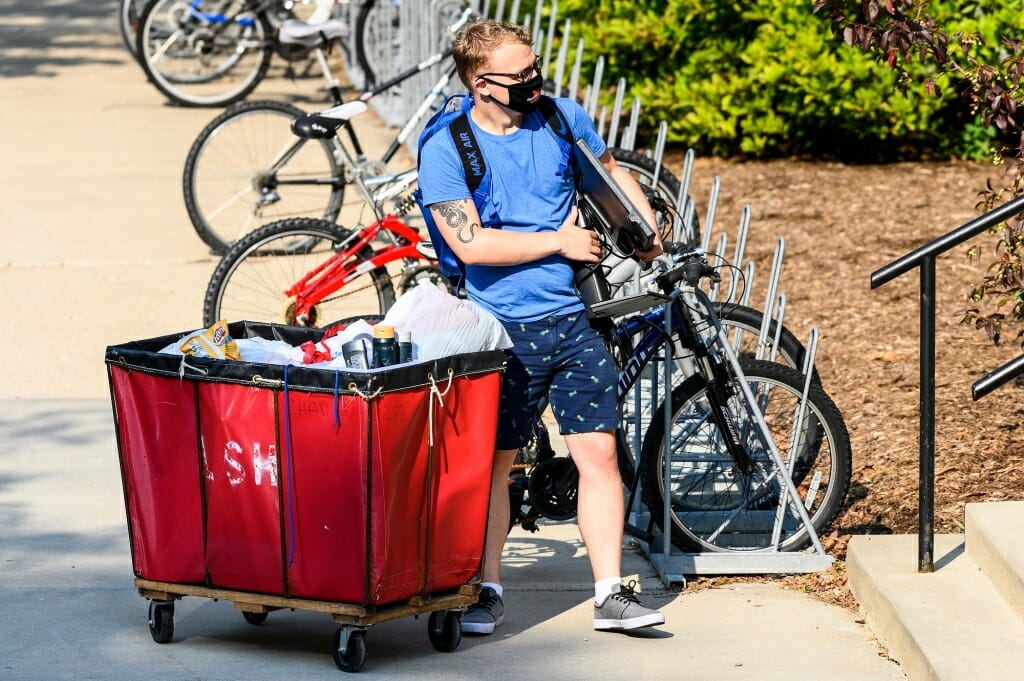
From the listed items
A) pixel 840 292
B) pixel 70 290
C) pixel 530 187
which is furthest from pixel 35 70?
pixel 530 187

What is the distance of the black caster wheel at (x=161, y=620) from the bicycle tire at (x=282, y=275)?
2.32 meters

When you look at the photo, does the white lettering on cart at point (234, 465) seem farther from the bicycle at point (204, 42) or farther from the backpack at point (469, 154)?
the bicycle at point (204, 42)

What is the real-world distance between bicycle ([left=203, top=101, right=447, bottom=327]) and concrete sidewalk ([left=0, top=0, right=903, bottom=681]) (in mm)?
748

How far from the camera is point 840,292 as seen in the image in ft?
28.4

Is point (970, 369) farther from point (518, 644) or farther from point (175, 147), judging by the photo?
point (175, 147)

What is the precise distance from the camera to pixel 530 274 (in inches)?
186

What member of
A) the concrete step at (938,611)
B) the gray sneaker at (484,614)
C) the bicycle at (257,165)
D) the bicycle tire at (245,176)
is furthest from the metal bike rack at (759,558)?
the bicycle tire at (245,176)

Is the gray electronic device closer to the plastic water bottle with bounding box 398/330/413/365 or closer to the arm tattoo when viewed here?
the arm tattoo

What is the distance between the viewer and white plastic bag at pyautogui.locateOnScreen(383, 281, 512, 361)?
179 inches

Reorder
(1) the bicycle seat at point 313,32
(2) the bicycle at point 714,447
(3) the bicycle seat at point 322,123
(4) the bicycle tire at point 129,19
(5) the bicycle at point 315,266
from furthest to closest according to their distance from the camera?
(4) the bicycle tire at point 129,19
(1) the bicycle seat at point 313,32
(3) the bicycle seat at point 322,123
(5) the bicycle at point 315,266
(2) the bicycle at point 714,447

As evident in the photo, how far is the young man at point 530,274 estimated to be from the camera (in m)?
4.62

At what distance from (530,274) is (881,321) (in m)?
3.95

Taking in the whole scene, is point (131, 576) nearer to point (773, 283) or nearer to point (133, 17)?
point (773, 283)

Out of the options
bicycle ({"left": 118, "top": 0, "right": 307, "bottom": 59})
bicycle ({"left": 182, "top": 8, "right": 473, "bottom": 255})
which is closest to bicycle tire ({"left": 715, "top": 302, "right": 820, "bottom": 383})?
bicycle ({"left": 182, "top": 8, "right": 473, "bottom": 255})
